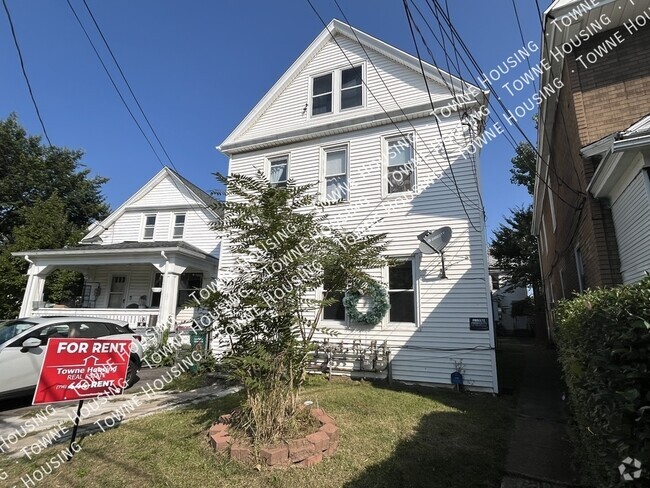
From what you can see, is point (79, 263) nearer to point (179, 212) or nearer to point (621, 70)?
point (179, 212)

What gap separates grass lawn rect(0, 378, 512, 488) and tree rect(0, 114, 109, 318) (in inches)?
570

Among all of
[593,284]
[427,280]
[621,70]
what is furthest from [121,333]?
[621,70]

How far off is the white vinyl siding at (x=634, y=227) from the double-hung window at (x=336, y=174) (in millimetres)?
5973

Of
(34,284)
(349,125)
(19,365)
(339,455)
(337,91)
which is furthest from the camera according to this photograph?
(34,284)

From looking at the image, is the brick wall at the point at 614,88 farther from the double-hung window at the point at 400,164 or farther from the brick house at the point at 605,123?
the double-hung window at the point at 400,164

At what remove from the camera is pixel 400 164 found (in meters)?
8.98

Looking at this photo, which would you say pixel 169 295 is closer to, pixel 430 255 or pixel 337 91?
pixel 430 255

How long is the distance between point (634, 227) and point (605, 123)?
7.42ft

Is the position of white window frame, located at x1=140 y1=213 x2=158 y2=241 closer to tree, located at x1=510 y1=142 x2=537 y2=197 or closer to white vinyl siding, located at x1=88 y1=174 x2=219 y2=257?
white vinyl siding, located at x1=88 y1=174 x2=219 y2=257

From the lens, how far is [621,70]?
5.80 m

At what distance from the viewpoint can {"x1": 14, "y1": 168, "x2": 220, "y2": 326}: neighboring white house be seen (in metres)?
11.4

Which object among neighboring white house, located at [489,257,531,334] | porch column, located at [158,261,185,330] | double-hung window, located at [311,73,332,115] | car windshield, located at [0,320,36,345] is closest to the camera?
car windshield, located at [0,320,36,345]

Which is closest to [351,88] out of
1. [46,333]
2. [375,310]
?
[375,310]

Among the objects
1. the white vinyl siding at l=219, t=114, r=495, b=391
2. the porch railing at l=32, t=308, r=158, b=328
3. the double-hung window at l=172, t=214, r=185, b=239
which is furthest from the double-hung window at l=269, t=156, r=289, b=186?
the double-hung window at l=172, t=214, r=185, b=239
